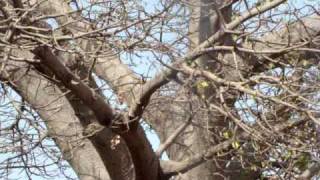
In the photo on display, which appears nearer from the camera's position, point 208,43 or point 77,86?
point 77,86

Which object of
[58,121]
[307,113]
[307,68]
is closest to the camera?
[307,113]

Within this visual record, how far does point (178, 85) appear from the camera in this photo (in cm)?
469

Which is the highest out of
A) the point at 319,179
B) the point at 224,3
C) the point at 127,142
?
the point at 224,3

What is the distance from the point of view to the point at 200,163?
5.14 metres

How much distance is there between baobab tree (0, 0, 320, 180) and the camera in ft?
14.5

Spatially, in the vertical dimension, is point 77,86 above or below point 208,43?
below

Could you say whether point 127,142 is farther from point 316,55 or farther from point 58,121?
point 316,55

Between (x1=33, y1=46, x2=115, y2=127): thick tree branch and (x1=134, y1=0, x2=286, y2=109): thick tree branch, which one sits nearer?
(x1=33, y1=46, x2=115, y2=127): thick tree branch

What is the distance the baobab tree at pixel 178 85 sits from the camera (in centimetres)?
443

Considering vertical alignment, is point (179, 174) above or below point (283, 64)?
below

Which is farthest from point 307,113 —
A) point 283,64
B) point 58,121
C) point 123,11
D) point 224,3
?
point 58,121

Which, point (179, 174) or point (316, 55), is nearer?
point (316, 55)

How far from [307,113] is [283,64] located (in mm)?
422

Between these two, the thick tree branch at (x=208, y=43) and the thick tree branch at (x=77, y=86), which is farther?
the thick tree branch at (x=208, y=43)
